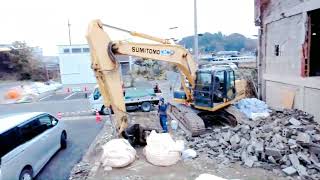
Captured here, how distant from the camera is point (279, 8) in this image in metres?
12.1

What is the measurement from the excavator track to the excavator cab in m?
0.62

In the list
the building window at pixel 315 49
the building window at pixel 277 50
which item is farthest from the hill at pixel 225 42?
the building window at pixel 315 49

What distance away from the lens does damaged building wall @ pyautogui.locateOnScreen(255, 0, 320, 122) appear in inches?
396

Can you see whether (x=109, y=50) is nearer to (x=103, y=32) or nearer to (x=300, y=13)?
(x=103, y=32)

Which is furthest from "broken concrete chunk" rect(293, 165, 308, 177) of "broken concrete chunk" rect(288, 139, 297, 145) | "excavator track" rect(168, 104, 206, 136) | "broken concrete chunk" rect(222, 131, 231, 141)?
"excavator track" rect(168, 104, 206, 136)

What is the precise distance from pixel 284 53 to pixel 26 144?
9.83 metres

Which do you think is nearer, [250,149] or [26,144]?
[26,144]

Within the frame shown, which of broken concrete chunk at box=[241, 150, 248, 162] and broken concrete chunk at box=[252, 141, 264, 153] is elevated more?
broken concrete chunk at box=[252, 141, 264, 153]

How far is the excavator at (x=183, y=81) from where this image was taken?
9.25 m

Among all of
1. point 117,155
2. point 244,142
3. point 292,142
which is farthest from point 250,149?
point 117,155

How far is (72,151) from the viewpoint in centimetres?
1055

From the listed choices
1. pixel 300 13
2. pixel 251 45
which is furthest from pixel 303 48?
pixel 251 45

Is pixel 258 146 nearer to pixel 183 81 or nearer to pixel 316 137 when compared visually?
pixel 316 137

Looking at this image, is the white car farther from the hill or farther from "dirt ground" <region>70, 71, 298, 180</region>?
the hill
